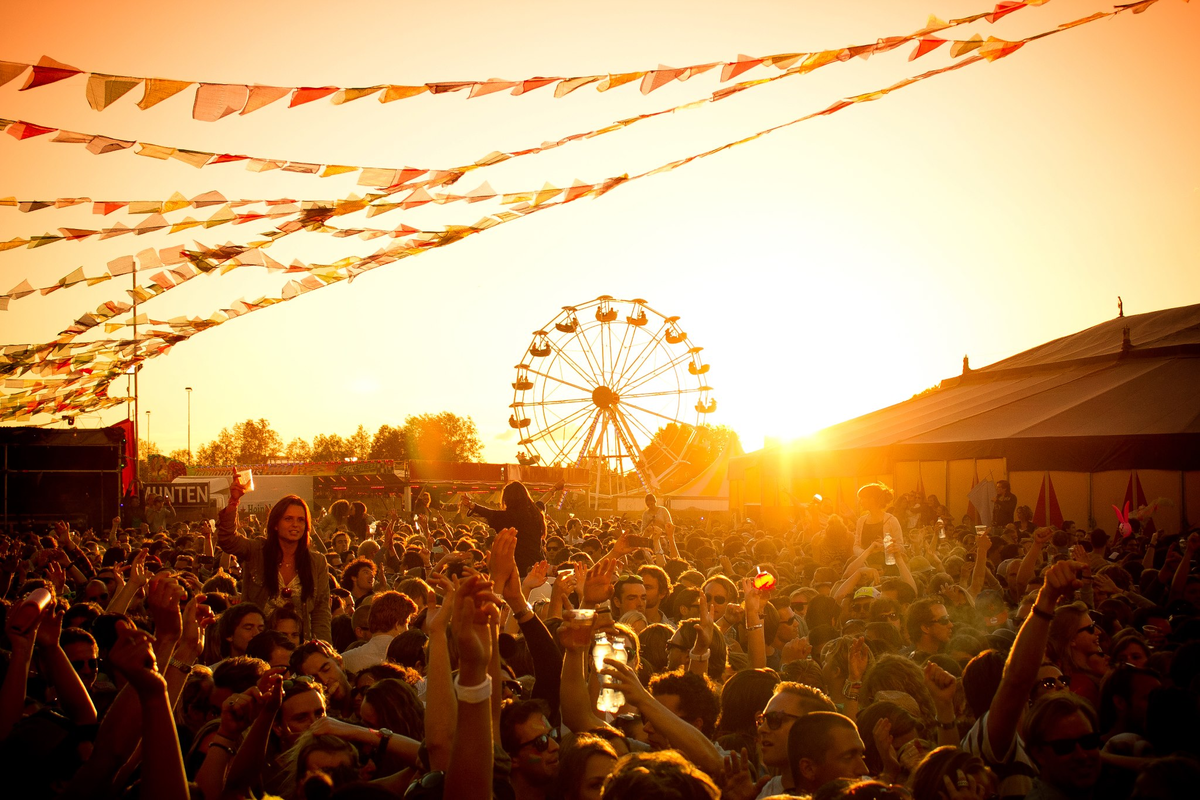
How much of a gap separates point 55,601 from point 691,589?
3.94 meters

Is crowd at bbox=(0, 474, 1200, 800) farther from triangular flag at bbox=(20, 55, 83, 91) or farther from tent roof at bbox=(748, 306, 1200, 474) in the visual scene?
tent roof at bbox=(748, 306, 1200, 474)

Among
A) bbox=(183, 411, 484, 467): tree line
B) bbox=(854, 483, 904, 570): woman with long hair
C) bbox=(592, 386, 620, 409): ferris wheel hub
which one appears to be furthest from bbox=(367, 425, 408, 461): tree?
bbox=(854, 483, 904, 570): woman with long hair

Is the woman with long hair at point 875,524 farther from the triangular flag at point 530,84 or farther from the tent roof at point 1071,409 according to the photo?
the tent roof at point 1071,409

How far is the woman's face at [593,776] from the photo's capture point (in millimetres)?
2840

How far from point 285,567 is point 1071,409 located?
53.8 ft

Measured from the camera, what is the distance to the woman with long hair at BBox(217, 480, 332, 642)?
525 centimetres

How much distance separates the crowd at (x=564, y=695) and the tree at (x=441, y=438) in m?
97.1

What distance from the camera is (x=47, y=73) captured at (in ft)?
17.5

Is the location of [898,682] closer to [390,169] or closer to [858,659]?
Answer: [858,659]

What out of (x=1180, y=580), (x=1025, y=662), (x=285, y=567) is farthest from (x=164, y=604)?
(x=1180, y=580)

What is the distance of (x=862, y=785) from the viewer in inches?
96.0

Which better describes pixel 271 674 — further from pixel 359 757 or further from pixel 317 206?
pixel 317 206

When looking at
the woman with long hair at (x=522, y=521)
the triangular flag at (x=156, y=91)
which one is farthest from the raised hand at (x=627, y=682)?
the triangular flag at (x=156, y=91)

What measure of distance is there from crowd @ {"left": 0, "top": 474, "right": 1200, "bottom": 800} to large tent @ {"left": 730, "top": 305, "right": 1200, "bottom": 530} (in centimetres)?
680
